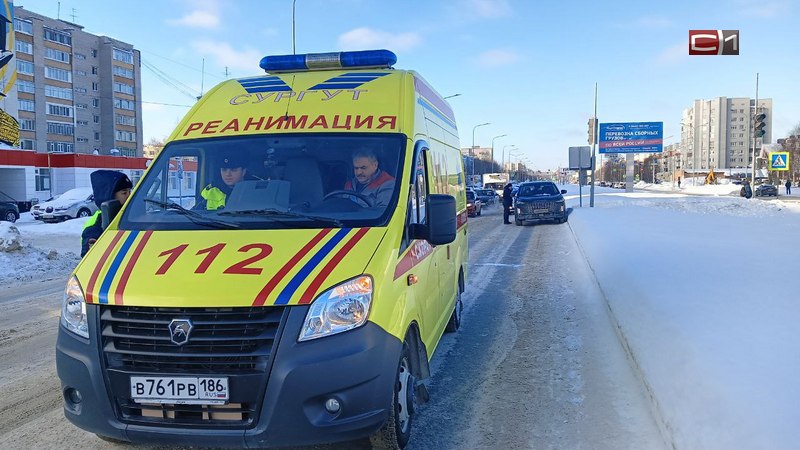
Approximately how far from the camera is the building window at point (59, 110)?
76125 millimetres

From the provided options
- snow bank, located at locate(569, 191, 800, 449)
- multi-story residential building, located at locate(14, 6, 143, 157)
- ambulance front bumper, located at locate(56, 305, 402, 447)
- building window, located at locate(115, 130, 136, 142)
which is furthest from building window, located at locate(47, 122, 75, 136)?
ambulance front bumper, located at locate(56, 305, 402, 447)

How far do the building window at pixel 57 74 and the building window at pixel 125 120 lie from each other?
8.76 m

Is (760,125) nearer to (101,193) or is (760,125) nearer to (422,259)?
(422,259)

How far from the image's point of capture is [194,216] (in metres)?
3.90

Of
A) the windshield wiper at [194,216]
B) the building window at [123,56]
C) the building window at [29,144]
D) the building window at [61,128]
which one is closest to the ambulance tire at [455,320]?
the windshield wiper at [194,216]

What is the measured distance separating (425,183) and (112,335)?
2494 mm

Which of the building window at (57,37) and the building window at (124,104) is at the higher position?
the building window at (57,37)

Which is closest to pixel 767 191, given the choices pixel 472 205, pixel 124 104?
pixel 472 205

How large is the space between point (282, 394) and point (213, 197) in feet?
5.72

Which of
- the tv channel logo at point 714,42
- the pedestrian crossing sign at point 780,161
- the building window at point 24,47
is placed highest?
the building window at point 24,47

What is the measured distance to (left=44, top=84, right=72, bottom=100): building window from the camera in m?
75.8

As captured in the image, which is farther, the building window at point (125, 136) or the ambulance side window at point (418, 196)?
the building window at point (125, 136)

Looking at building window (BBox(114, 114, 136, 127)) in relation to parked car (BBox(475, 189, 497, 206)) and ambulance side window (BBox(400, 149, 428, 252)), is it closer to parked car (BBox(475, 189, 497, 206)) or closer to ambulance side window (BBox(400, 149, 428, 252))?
parked car (BBox(475, 189, 497, 206))

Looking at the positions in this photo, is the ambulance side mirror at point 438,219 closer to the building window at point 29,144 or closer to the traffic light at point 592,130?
the traffic light at point 592,130
